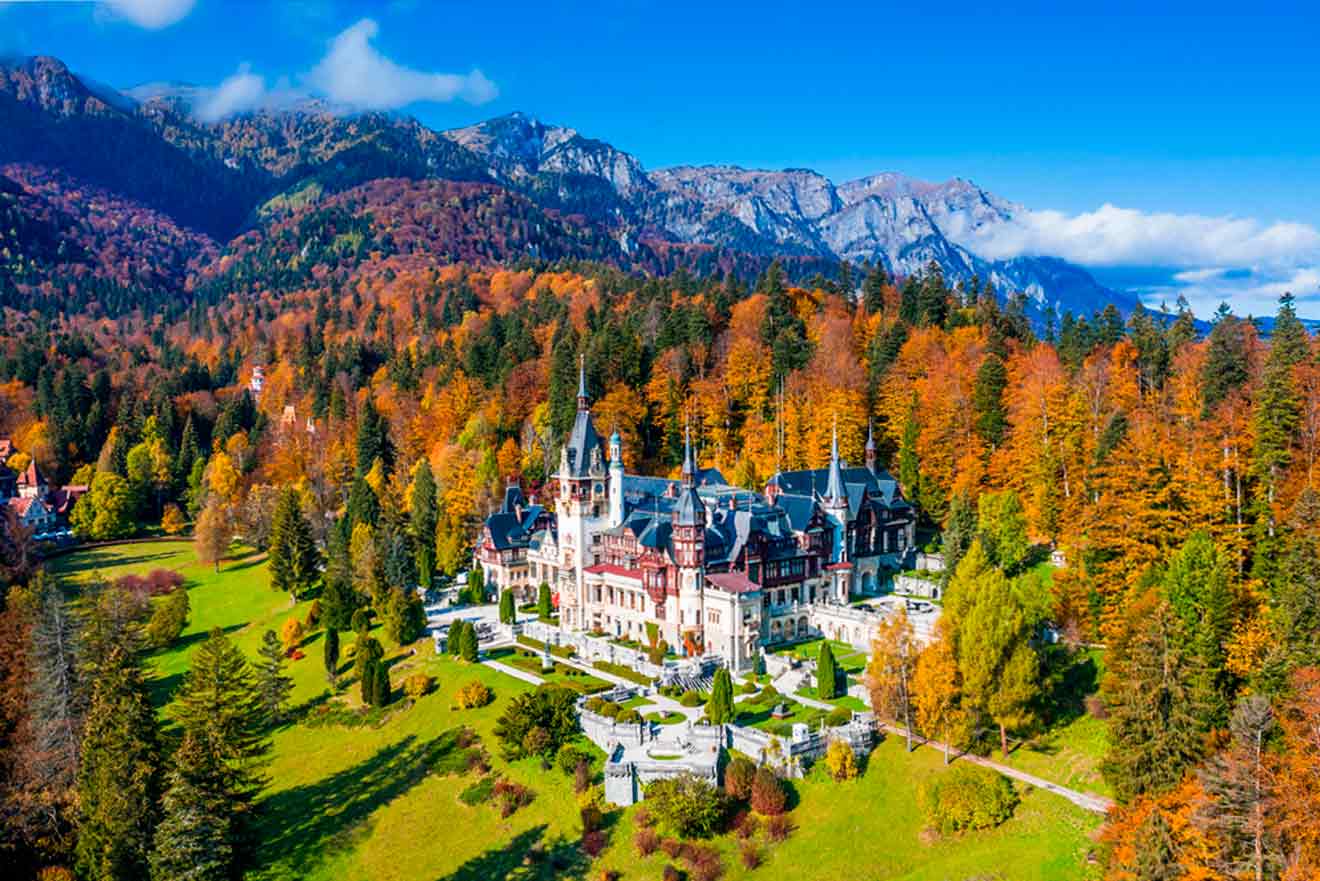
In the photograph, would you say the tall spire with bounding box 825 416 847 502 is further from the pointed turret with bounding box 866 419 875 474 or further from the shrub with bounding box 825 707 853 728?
the shrub with bounding box 825 707 853 728

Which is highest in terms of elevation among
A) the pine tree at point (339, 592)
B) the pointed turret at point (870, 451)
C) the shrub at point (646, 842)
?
the pointed turret at point (870, 451)

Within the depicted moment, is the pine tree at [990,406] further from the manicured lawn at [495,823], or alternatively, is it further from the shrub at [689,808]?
the shrub at [689,808]

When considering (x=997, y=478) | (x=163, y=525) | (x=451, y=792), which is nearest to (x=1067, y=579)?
(x=997, y=478)

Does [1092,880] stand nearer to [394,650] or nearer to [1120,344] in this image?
[394,650]

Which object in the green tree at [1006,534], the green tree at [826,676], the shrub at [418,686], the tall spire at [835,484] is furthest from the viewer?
the tall spire at [835,484]

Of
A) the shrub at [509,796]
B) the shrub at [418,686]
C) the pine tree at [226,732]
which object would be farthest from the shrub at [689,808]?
the shrub at [418,686]

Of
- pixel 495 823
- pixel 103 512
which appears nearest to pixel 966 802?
pixel 495 823
